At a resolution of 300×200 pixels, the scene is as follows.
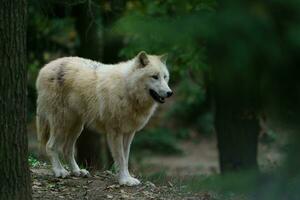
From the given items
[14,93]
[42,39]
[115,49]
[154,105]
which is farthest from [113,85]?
[115,49]

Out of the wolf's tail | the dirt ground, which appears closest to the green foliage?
the wolf's tail

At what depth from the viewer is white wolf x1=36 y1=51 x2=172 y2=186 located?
779 cm

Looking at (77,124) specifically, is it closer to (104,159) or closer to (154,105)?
(154,105)

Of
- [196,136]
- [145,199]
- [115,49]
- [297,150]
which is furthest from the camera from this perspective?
[196,136]

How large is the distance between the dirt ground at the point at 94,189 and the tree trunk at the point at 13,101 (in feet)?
4.80

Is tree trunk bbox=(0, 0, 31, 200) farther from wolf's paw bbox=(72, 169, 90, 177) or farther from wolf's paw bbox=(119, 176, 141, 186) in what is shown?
wolf's paw bbox=(72, 169, 90, 177)

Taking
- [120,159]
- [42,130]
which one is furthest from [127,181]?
[42,130]

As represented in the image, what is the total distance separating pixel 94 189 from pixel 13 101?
227 cm

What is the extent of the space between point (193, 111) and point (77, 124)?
18.6 metres

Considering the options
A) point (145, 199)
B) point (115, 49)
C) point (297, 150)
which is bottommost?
point (145, 199)

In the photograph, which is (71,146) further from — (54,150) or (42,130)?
(42,130)

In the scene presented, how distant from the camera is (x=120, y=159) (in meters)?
7.70

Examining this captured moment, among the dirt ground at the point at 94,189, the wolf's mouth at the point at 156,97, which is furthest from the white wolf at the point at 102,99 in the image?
the dirt ground at the point at 94,189

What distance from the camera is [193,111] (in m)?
26.8
